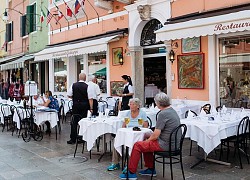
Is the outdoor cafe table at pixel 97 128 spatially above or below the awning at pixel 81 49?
below

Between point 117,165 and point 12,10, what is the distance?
19678 mm

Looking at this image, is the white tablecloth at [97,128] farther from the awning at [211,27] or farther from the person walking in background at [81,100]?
the awning at [211,27]

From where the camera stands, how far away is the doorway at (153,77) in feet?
38.7

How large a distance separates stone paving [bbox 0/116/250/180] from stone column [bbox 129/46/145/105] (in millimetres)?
4322

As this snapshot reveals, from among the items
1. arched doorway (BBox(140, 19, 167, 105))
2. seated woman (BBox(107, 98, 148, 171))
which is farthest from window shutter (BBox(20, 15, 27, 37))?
seated woman (BBox(107, 98, 148, 171))

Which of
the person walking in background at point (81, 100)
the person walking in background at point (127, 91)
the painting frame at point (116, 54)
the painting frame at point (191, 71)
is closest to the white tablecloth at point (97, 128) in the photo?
the person walking in background at point (81, 100)

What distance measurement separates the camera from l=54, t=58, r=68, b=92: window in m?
15.8

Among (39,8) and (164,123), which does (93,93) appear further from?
(39,8)

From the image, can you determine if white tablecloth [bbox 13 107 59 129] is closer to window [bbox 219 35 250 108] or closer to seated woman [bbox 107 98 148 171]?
seated woman [bbox 107 98 148 171]

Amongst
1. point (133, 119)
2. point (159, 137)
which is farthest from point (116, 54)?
point (159, 137)

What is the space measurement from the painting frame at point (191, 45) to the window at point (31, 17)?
11.2 meters

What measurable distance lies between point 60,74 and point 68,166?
35.9ft

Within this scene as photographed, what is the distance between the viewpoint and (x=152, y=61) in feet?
39.1

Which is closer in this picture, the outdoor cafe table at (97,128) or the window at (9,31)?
the outdoor cafe table at (97,128)
